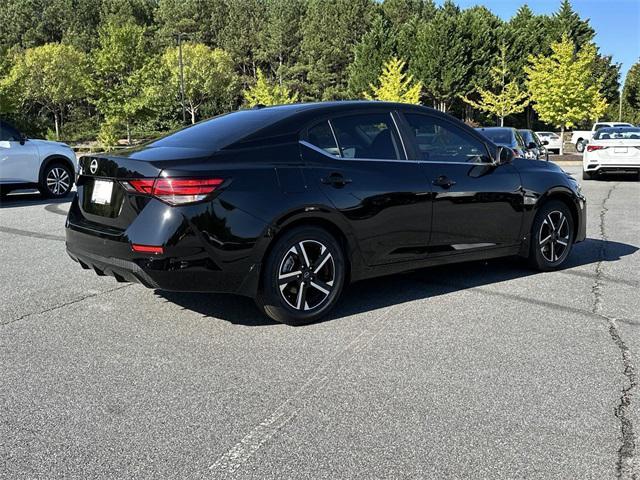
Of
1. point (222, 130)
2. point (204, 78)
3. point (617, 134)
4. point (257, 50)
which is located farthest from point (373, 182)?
point (257, 50)

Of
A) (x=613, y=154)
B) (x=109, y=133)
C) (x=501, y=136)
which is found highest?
(x=109, y=133)

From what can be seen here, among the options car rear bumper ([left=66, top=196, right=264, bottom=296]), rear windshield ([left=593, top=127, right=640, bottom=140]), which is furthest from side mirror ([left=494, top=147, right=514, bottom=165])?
rear windshield ([left=593, top=127, right=640, bottom=140])

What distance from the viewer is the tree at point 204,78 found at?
65094mm

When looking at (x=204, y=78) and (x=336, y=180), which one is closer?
(x=336, y=180)

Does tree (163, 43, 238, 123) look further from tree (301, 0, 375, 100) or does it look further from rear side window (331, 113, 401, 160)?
rear side window (331, 113, 401, 160)

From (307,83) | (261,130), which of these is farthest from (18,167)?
(307,83)

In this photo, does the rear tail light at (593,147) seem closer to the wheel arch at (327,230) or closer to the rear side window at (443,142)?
the rear side window at (443,142)

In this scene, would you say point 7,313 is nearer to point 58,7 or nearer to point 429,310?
point 429,310

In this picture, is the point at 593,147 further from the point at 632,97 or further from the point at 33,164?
the point at 632,97

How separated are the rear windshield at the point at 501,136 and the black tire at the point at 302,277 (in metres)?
11.2

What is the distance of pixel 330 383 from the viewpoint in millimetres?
3725

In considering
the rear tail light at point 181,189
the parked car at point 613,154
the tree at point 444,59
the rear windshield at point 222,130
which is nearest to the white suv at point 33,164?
the rear windshield at point 222,130

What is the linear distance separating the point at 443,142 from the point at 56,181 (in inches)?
386

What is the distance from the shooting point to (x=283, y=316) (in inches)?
184
